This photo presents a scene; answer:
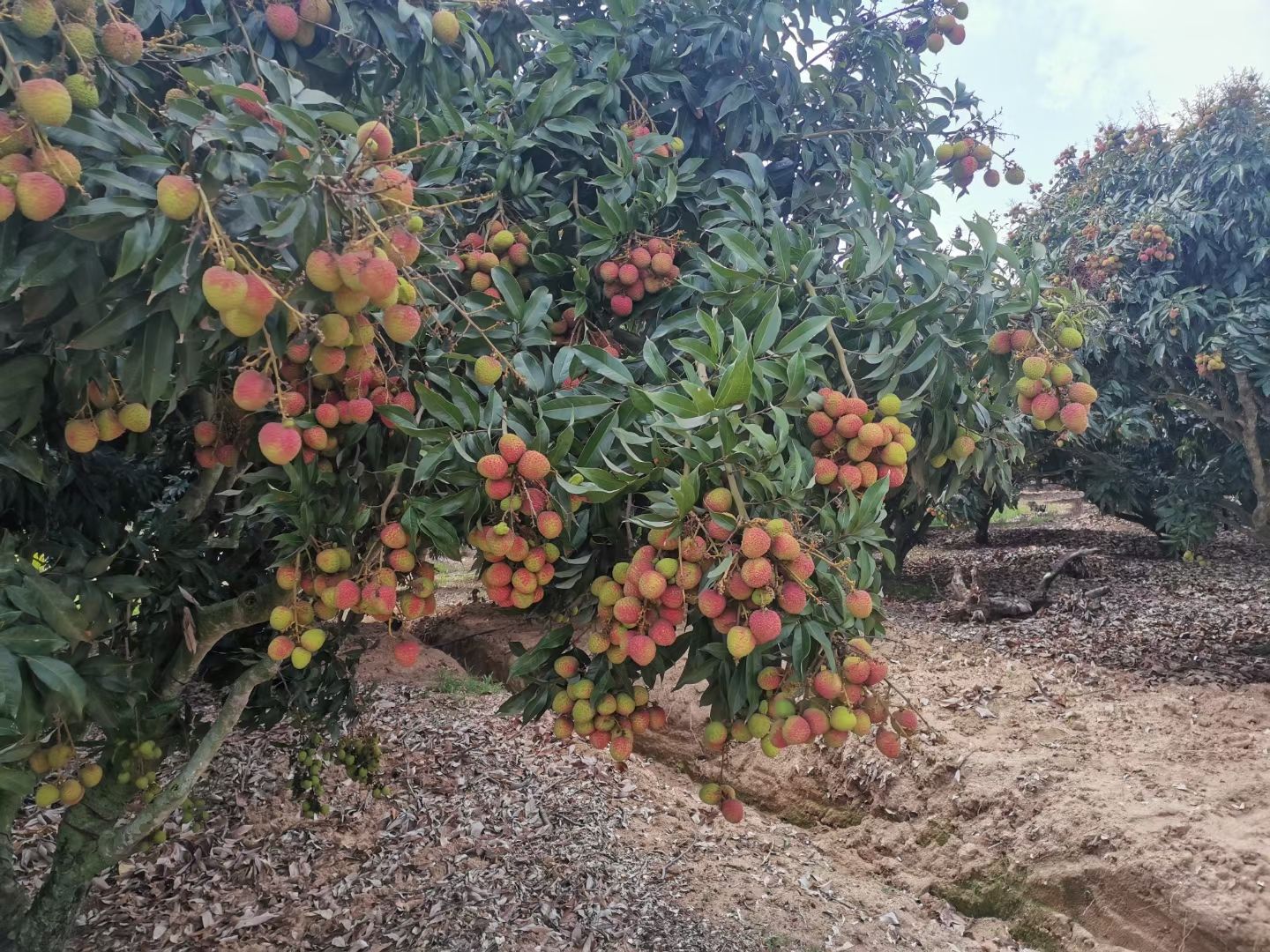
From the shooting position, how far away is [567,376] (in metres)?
1.76

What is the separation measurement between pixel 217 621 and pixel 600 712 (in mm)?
1237

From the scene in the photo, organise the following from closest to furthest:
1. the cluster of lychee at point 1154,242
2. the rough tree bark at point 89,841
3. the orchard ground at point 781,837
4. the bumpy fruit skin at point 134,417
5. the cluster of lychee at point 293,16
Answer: the bumpy fruit skin at point 134,417
the cluster of lychee at point 293,16
the rough tree bark at point 89,841
the orchard ground at point 781,837
the cluster of lychee at point 1154,242

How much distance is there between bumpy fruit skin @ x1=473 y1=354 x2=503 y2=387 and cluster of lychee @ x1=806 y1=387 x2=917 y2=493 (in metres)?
0.65

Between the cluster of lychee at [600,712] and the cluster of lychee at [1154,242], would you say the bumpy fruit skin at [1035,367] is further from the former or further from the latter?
the cluster of lychee at [1154,242]

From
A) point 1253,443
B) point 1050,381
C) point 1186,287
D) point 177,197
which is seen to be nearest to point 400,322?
point 177,197

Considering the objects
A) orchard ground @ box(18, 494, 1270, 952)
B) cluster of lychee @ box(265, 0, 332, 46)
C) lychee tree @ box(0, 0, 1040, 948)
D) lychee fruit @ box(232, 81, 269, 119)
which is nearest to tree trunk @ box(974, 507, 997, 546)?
orchard ground @ box(18, 494, 1270, 952)

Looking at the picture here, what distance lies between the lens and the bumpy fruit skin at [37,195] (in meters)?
1.06

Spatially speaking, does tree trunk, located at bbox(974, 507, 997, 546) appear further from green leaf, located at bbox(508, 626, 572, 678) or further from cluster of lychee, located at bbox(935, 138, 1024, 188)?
green leaf, located at bbox(508, 626, 572, 678)

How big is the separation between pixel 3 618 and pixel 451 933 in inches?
92.9

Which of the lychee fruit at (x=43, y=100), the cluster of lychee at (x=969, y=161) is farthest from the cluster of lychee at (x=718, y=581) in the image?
the cluster of lychee at (x=969, y=161)

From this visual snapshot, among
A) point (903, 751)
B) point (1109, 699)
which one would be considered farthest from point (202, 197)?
point (1109, 699)

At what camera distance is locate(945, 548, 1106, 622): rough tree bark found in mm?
6871

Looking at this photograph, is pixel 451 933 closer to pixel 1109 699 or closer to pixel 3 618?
pixel 3 618

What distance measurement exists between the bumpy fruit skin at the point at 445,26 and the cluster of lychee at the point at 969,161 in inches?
62.8
